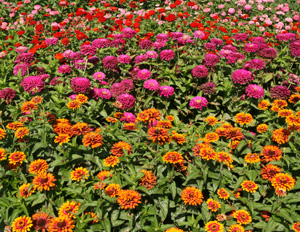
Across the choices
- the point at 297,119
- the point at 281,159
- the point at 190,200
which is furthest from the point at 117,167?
the point at 297,119

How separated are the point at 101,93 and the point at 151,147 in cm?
Answer: 122

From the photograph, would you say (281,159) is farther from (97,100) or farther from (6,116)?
(6,116)

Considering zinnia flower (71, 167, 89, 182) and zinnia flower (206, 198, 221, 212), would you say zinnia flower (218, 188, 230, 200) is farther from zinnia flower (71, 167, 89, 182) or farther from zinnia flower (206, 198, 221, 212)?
zinnia flower (71, 167, 89, 182)

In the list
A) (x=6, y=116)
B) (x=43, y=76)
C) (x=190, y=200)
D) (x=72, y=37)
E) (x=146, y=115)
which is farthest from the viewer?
(x=72, y=37)

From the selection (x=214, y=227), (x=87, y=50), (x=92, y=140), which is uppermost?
(x=87, y=50)

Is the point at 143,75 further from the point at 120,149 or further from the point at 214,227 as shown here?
the point at 214,227

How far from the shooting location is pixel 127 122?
3.52 meters

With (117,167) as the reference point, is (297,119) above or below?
above

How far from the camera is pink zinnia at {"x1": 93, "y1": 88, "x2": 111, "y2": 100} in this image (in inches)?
148

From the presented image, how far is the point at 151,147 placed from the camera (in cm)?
297

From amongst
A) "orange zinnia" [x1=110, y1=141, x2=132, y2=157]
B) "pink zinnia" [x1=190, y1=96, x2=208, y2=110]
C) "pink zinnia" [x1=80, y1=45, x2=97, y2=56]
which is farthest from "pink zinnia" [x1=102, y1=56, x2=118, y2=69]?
"orange zinnia" [x1=110, y1=141, x2=132, y2=157]

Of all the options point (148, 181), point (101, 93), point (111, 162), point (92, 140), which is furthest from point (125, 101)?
point (148, 181)

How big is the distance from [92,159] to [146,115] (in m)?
0.68

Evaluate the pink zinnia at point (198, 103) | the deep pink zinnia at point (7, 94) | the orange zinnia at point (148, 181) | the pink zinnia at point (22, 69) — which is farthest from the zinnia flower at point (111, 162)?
the pink zinnia at point (22, 69)
